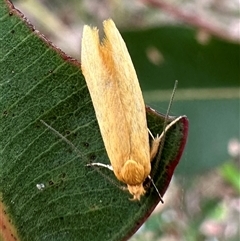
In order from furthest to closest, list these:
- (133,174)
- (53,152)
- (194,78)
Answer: (194,78) < (133,174) < (53,152)

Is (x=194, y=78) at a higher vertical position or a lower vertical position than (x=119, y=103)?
lower

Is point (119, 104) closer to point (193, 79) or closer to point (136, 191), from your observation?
point (136, 191)

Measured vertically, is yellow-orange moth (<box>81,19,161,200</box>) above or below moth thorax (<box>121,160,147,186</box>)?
above

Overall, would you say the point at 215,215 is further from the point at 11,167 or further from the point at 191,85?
the point at 11,167

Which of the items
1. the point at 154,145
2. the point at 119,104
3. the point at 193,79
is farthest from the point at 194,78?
the point at 154,145

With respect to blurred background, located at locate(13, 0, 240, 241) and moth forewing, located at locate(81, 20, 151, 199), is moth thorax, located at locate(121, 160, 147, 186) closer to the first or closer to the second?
moth forewing, located at locate(81, 20, 151, 199)

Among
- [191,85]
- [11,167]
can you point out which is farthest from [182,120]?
[191,85]

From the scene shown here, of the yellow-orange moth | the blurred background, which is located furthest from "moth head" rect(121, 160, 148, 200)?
the blurred background
